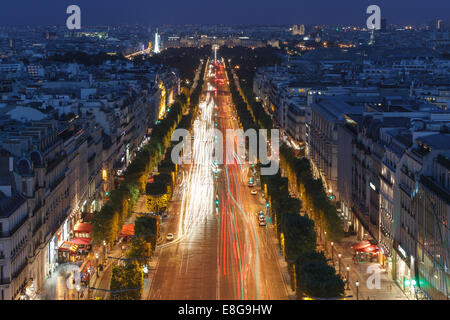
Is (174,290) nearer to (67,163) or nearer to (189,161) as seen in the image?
(67,163)

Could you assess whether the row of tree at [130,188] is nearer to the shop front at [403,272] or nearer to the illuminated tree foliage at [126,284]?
the illuminated tree foliage at [126,284]

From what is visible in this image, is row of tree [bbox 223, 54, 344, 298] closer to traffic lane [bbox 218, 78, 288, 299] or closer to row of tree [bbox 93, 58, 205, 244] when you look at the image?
traffic lane [bbox 218, 78, 288, 299]

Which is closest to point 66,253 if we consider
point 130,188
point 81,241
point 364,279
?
point 81,241

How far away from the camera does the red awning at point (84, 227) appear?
41594 millimetres

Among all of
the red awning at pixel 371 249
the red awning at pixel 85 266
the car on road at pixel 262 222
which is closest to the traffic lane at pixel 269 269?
the car on road at pixel 262 222

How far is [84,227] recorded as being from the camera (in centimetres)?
4216

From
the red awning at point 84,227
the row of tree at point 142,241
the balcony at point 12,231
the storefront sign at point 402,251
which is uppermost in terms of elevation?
the balcony at point 12,231

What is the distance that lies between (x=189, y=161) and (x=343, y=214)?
2480 centimetres

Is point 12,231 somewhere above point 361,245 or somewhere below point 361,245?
above

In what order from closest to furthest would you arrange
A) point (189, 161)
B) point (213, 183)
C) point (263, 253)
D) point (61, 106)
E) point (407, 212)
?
1. point (407, 212)
2. point (263, 253)
3. point (61, 106)
4. point (213, 183)
5. point (189, 161)

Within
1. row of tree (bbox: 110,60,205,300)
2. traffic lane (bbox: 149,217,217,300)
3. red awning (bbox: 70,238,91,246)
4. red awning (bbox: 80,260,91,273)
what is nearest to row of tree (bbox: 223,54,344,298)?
traffic lane (bbox: 149,217,217,300)

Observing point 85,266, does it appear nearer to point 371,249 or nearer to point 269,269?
point 269,269
